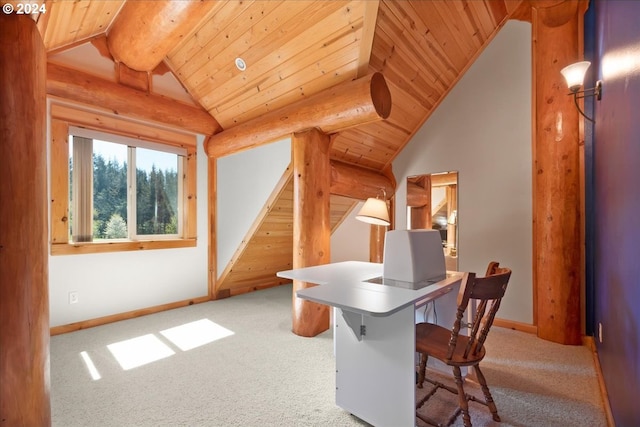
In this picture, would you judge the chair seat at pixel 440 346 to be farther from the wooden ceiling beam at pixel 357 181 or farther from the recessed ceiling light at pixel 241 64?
the recessed ceiling light at pixel 241 64

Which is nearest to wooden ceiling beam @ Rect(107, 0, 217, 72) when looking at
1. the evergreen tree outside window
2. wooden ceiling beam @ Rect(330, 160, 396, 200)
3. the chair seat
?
the evergreen tree outside window

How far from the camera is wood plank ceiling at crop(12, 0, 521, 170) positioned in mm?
2400

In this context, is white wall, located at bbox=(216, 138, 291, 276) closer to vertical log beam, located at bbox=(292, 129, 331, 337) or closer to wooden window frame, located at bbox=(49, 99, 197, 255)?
vertical log beam, located at bbox=(292, 129, 331, 337)

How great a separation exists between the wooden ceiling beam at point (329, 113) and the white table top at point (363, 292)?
1331mm

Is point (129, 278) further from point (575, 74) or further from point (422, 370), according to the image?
point (575, 74)

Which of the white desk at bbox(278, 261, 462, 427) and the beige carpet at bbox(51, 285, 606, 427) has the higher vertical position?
the white desk at bbox(278, 261, 462, 427)

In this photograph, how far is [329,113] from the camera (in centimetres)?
271

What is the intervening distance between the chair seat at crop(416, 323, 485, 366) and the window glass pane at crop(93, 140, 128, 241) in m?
3.37

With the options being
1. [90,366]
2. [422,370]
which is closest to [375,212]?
[422,370]

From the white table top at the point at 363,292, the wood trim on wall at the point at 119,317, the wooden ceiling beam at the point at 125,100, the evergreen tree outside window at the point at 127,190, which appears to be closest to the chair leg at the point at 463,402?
the white table top at the point at 363,292

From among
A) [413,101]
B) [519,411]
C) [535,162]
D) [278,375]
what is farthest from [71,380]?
[535,162]

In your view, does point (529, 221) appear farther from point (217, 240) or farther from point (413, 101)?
point (217, 240)

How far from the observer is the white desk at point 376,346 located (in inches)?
57.8

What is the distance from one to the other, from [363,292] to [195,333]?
7.01 feet
